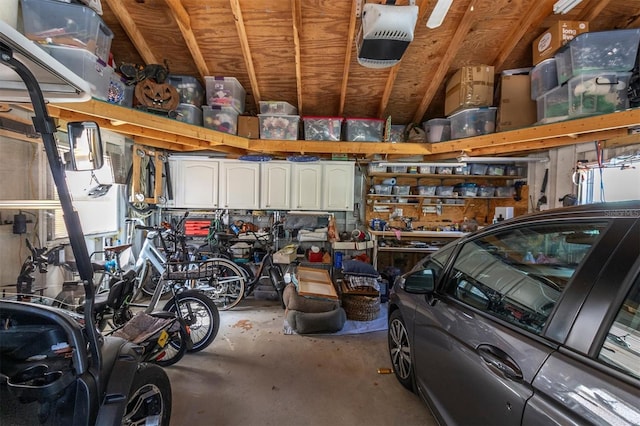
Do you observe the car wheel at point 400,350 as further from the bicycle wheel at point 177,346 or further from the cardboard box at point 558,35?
the cardboard box at point 558,35

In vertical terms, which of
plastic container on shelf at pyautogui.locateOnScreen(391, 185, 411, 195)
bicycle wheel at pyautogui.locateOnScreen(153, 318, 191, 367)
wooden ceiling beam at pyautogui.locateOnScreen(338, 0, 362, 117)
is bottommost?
bicycle wheel at pyautogui.locateOnScreen(153, 318, 191, 367)

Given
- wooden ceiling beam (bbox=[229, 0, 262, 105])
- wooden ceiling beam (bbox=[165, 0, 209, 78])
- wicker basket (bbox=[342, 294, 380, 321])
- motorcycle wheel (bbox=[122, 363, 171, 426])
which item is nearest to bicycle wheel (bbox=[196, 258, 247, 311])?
wicker basket (bbox=[342, 294, 380, 321])

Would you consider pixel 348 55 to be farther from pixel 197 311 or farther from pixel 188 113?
pixel 197 311

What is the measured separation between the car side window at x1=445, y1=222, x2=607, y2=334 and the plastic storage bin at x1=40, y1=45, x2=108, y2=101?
11.8 ft

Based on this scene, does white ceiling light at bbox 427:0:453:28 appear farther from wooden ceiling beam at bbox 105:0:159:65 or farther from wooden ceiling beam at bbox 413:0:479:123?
wooden ceiling beam at bbox 105:0:159:65

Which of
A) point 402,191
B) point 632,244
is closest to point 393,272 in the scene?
point 402,191

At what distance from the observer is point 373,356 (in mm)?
2777

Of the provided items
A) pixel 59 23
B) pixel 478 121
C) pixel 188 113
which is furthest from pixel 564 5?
pixel 59 23

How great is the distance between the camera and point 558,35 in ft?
10.4

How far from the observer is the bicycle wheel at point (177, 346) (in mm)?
2471

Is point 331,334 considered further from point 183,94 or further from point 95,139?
point 183,94

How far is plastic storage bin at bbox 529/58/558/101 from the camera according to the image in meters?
3.35

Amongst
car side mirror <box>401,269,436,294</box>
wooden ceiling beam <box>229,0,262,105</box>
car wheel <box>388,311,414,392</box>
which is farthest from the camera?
wooden ceiling beam <box>229,0,262,105</box>

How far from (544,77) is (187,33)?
14.7 ft
